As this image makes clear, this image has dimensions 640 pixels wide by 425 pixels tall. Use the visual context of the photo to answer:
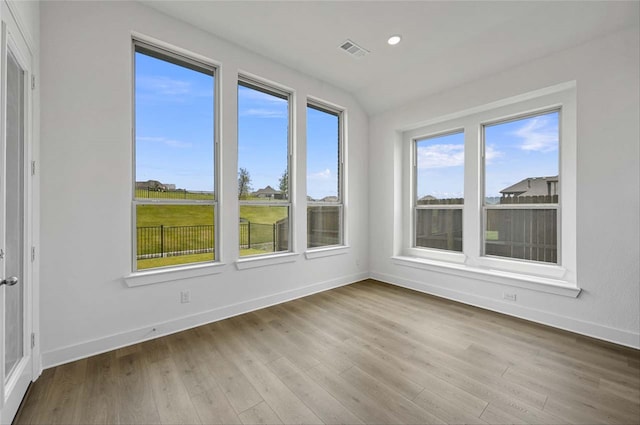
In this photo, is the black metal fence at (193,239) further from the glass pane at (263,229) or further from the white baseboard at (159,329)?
the white baseboard at (159,329)

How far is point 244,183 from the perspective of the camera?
357 cm

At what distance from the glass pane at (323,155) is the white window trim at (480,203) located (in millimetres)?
1206

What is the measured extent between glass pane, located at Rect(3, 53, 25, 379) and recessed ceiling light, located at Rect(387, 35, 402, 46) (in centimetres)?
329

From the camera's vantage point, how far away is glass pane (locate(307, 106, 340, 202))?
429 centimetres

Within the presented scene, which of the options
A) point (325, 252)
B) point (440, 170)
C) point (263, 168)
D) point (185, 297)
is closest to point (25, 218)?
point (185, 297)

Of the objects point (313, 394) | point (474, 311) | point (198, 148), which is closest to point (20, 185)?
point (198, 148)

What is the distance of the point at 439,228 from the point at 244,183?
10.1 feet

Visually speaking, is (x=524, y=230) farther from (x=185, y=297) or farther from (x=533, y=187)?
(x=185, y=297)

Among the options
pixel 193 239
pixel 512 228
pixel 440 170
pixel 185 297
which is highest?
pixel 440 170

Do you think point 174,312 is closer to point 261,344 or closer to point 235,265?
point 235,265

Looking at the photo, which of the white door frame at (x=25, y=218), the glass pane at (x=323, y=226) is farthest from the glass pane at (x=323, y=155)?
the white door frame at (x=25, y=218)

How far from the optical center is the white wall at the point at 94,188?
227 cm

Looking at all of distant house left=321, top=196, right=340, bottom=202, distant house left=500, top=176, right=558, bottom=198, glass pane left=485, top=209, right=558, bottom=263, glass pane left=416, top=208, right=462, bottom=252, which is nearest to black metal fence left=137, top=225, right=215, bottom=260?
distant house left=321, top=196, right=340, bottom=202

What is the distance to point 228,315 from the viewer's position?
3.27 m
